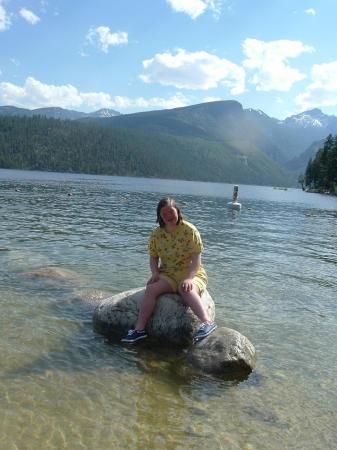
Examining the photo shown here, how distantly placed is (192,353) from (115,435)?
3036 mm

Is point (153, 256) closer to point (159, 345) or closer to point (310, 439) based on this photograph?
point (159, 345)

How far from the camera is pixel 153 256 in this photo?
1034 centimetres

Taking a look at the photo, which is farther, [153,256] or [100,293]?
[100,293]

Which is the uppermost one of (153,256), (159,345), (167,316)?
(153,256)

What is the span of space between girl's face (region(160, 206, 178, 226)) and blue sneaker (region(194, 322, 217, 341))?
233 centimetres

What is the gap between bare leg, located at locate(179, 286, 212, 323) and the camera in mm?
9594

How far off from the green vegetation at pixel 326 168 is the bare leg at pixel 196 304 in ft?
412

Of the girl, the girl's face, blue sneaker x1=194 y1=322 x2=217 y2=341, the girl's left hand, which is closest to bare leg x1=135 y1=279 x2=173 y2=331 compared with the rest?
the girl

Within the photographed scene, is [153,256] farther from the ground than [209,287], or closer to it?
farther from the ground

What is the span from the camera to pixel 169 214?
9.81m

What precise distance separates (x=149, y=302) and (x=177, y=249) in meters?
1.35

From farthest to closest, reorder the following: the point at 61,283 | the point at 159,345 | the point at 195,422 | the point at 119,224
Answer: the point at 119,224
the point at 61,283
the point at 159,345
the point at 195,422

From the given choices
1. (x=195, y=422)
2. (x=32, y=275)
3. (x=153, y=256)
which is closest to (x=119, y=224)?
(x=32, y=275)

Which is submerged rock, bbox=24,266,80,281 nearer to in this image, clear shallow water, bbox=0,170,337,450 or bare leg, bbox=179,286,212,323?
clear shallow water, bbox=0,170,337,450
